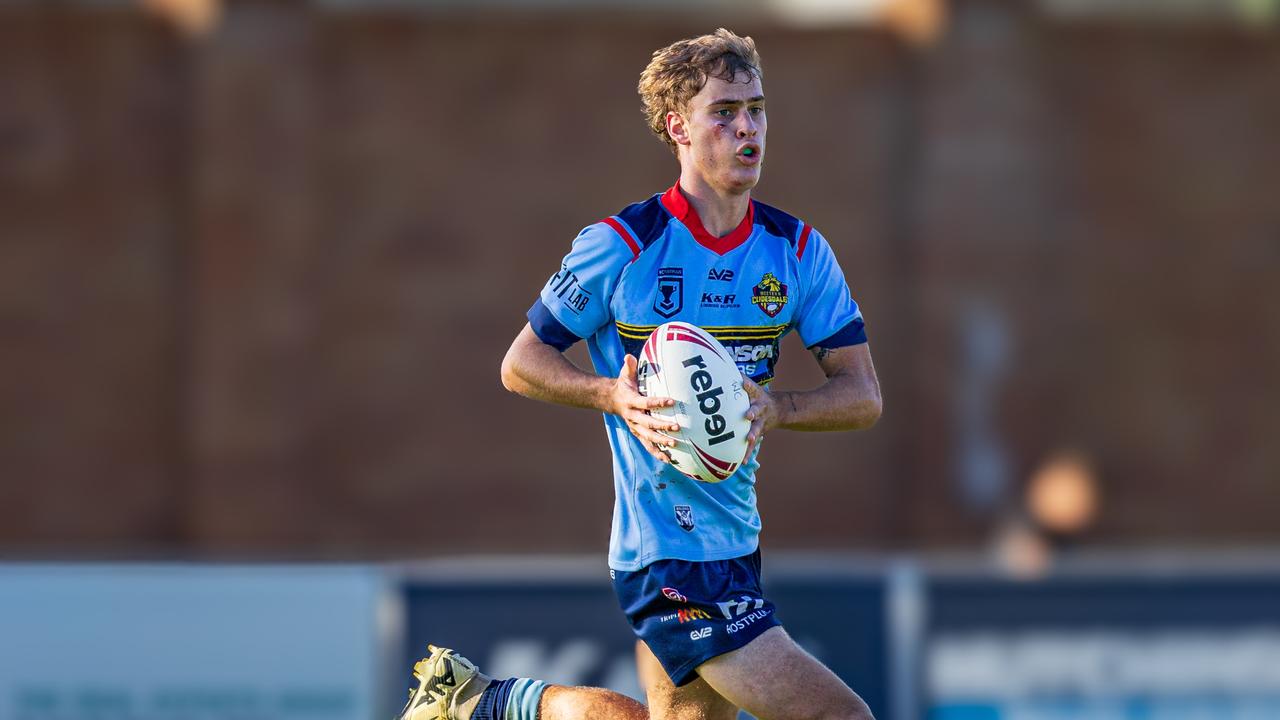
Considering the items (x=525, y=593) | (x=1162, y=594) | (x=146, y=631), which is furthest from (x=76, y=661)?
(x=1162, y=594)

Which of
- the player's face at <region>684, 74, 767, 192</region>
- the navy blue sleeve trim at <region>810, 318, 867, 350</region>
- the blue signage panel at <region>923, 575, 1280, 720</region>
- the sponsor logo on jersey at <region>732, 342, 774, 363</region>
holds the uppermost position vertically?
the player's face at <region>684, 74, 767, 192</region>

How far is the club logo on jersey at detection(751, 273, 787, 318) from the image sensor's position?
16.6 feet

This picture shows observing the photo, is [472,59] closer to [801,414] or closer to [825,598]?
[825,598]

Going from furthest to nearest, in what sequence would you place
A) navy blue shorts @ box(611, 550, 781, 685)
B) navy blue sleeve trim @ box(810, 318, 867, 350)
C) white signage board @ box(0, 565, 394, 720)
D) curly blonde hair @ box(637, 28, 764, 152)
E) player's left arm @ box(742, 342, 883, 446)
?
white signage board @ box(0, 565, 394, 720)
navy blue sleeve trim @ box(810, 318, 867, 350)
curly blonde hair @ box(637, 28, 764, 152)
navy blue shorts @ box(611, 550, 781, 685)
player's left arm @ box(742, 342, 883, 446)

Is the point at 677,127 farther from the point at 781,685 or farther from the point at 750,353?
the point at 781,685

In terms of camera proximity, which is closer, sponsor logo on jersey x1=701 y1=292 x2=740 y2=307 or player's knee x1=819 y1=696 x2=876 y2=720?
player's knee x1=819 y1=696 x2=876 y2=720

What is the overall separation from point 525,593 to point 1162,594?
3.32 m

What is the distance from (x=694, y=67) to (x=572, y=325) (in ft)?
2.80

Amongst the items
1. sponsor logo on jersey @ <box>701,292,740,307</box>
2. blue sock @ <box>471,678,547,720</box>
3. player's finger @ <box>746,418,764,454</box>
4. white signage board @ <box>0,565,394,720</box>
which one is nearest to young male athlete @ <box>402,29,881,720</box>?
sponsor logo on jersey @ <box>701,292,740,307</box>

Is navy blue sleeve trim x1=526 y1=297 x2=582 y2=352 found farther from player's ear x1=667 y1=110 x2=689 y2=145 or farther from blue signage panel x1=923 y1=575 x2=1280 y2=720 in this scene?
blue signage panel x1=923 y1=575 x2=1280 y2=720

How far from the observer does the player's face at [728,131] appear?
16.3 feet

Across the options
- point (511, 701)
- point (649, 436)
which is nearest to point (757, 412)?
point (649, 436)

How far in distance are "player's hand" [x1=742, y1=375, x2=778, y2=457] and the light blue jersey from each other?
0.84 ft

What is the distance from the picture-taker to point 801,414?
491 cm
